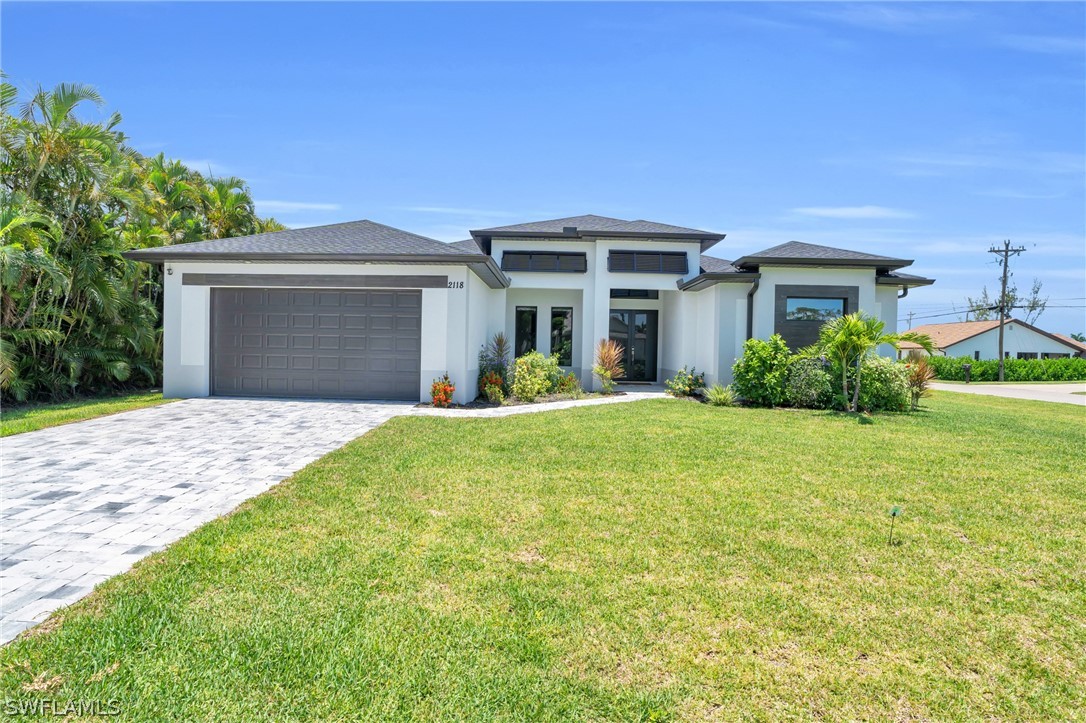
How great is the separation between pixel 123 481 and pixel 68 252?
31.8 feet

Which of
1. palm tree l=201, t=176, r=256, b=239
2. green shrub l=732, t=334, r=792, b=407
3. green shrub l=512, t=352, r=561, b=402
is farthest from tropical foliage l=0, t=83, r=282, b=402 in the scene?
green shrub l=732, t=334, r=792, b=407

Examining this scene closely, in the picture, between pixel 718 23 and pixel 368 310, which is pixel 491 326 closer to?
pixel 368 310

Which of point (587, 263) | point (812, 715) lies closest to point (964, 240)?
point (587, 263)

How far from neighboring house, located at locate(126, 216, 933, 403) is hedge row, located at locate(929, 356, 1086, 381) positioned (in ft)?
84.5

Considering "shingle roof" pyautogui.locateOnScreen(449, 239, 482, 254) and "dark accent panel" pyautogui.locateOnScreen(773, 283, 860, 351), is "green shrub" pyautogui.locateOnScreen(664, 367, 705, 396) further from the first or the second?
"shingle roof" pyautogui.locateOnScreen(449, 239, 482, 254)

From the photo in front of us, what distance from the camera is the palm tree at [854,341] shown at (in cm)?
1220

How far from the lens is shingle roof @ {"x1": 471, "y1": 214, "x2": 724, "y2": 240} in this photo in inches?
661

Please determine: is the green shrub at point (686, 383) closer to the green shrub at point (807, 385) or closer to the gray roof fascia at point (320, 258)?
the green shrub at point (807, 385)

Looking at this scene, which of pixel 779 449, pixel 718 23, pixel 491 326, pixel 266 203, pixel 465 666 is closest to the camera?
pixel 465 666

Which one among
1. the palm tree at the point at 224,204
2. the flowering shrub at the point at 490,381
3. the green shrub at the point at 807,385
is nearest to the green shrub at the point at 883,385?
the green shrub at the point at 807,385

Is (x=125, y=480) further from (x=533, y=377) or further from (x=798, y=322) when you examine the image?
(x=798, y=322)

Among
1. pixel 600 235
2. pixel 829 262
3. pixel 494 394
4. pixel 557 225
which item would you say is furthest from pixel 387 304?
pixel 829 262

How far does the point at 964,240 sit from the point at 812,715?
46.1 metres

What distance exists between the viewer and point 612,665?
9.23 feet
